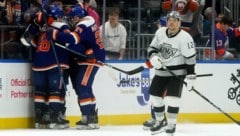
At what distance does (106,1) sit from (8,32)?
5.50ft

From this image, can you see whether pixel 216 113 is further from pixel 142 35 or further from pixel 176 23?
pixel 176 23

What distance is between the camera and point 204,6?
40.8 ft

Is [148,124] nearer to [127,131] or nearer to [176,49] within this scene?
[127,131]

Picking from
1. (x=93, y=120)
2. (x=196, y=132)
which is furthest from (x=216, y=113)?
(x=93, y=120)

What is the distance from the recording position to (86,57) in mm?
10547

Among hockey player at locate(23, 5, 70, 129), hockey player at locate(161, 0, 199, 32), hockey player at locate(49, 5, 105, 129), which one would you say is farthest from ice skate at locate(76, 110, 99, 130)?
hockey player at locate(161, 0, 199, 32)

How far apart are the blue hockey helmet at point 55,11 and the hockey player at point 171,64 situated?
1.30m

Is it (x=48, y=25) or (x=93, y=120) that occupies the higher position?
(x=48, y=25)

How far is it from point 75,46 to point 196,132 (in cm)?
182

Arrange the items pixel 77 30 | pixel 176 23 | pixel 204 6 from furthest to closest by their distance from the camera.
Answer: pixel 204 6 → pixel 77 30 → pixel 176 23

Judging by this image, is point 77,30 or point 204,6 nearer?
point 77,30

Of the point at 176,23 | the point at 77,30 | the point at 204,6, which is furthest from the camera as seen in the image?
the point at 204,6

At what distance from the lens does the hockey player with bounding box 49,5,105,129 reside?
10.4m

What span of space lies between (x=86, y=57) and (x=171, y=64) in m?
1.23
